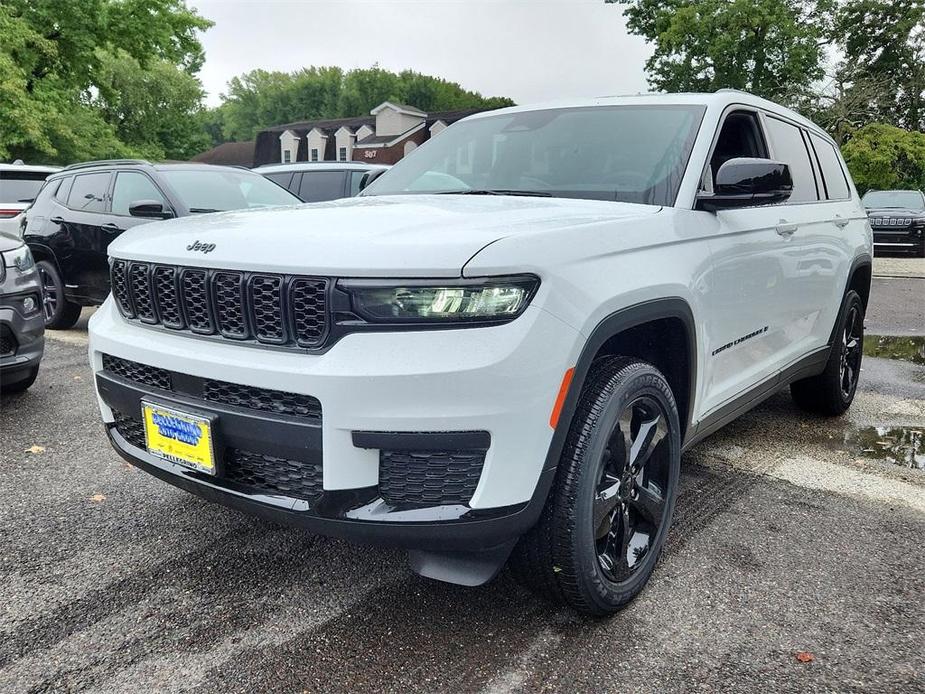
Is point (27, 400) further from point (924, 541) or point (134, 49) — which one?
point (134, 49)

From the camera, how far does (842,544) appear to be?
319 cm

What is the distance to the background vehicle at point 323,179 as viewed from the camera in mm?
10125

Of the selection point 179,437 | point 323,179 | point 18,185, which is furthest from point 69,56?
point 179,437

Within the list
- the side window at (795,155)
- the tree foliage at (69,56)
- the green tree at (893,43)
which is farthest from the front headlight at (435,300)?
the green tree at (893,43)

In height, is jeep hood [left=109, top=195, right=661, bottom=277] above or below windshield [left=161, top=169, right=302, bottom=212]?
above

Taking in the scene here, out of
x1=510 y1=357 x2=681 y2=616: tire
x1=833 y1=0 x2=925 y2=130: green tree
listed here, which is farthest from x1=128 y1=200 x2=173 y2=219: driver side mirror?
x1=833 y1=0 x2=925 y2=130: green tree

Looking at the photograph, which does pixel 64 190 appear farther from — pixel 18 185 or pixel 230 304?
pixel 230 304

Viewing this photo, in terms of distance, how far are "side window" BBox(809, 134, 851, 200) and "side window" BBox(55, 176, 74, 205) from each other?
22.8ft

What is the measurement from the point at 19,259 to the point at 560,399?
4.22 m

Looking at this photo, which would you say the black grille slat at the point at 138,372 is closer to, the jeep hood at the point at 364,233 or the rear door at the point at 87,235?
the jeep hood at the point at 364,233

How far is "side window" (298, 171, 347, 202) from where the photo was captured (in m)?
10.2

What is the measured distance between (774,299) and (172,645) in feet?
9.38

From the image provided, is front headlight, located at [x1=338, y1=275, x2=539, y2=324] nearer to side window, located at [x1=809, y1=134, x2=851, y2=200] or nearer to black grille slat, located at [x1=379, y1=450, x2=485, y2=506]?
black grille slat, located at [x1=379, y1=450, x2=485, y2=506]

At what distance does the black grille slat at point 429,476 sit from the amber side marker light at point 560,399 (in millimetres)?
225
